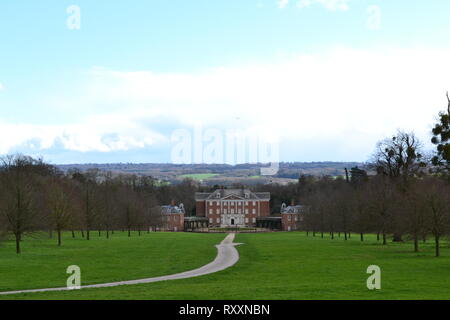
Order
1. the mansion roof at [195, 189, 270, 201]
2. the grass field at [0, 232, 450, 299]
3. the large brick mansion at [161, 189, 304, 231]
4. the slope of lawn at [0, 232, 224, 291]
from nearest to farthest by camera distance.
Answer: the grass field at [0, 232, 450, 299] < the slope of lawn at [0, 232, 224, 291] < the large brick mansion at [161, 189, 304, 231] < the mansion roof at [195, 189, 270, 201]

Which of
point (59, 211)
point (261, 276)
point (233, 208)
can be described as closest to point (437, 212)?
point (261, 276)

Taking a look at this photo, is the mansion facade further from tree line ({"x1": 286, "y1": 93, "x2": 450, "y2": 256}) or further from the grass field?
the grass field

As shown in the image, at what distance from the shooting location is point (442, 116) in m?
46.7

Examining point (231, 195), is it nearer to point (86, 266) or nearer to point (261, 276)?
point (86, 266)

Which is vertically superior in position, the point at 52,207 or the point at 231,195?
the point at 52,207

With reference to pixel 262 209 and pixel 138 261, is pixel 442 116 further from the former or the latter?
pixel 262 209

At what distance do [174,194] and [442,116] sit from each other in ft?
460

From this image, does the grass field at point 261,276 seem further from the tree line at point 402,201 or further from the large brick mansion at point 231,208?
the large brick mansion at point 231,208

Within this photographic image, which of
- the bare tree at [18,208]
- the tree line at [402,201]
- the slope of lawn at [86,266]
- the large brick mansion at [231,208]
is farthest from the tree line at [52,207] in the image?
the large brick mansion at [231,208]

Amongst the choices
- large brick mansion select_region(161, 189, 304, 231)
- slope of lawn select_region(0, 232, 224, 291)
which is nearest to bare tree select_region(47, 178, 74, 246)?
slope of lawn select_region(0, 232, 224, 291)

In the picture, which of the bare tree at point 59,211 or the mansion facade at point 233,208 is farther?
the mansion facade at point 233,208

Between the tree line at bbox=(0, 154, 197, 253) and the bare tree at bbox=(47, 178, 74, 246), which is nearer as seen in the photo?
the tree line at bbox=(0, 154, 197, 253)
